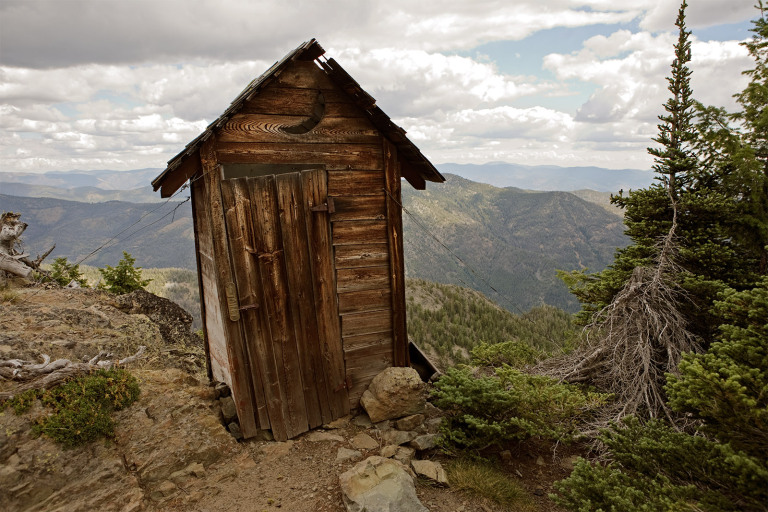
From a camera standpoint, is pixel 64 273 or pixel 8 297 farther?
pixel 64 273

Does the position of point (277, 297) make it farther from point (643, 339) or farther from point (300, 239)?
point (643, 339)

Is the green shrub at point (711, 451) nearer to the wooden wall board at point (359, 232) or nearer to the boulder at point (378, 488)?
the boulder at point (378, 488)

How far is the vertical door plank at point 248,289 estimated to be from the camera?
18.2 feet

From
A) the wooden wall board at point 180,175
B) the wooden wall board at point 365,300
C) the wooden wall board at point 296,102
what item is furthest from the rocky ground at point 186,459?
the wooden wall board at point 296,102

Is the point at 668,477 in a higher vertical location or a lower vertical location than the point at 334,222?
lower

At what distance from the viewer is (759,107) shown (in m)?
7.89

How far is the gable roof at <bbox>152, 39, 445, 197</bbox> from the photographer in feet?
17.3

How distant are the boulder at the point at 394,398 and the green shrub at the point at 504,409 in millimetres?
622

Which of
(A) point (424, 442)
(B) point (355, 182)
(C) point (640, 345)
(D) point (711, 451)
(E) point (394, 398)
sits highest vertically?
(B) point (355, 182)

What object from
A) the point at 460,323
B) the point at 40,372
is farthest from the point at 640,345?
the point at 460,323

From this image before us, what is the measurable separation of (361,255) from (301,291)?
1058 mm

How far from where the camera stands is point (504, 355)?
9062 mm

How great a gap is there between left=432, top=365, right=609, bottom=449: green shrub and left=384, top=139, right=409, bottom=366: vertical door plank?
110 cm

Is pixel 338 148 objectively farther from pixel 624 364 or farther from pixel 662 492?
pixel 624 364
